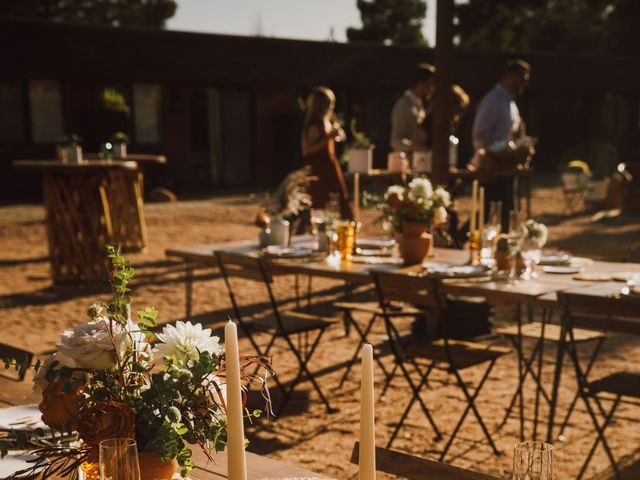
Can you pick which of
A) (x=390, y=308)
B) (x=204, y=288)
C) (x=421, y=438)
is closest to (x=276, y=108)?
(x=204, y=288)

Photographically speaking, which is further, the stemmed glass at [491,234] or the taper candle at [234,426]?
the stemmed glass at [491,234]

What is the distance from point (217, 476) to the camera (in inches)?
79.5

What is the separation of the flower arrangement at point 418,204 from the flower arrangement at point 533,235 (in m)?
0.50

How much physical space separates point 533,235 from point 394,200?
83cm

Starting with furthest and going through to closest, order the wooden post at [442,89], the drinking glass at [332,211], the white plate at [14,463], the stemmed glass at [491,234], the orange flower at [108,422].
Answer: the wooden post at [442,89], the drinking glass at [332,211], the stemmed glass at [491,234], the white plate at [14,463], the orange flower at [108,422]

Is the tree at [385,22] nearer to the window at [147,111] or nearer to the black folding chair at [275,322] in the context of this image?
the window at [147,111]

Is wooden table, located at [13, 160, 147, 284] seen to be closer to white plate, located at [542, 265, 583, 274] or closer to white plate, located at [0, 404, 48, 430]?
white plate, located at [542, 265, 583, 274]

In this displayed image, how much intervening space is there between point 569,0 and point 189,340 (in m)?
51.7

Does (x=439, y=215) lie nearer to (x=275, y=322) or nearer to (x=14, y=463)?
(x=275, y=322)

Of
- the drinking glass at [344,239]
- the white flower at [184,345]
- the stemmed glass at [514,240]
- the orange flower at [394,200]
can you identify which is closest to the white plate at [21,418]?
the white flower at [184,345]

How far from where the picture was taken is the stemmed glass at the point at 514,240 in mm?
4633

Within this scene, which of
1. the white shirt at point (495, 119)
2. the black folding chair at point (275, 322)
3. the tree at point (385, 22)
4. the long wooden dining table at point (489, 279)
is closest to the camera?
the long wooden dining table at point (489, 279)

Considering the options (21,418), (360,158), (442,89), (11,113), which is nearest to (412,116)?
(360,158)

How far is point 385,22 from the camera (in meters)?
41.5
